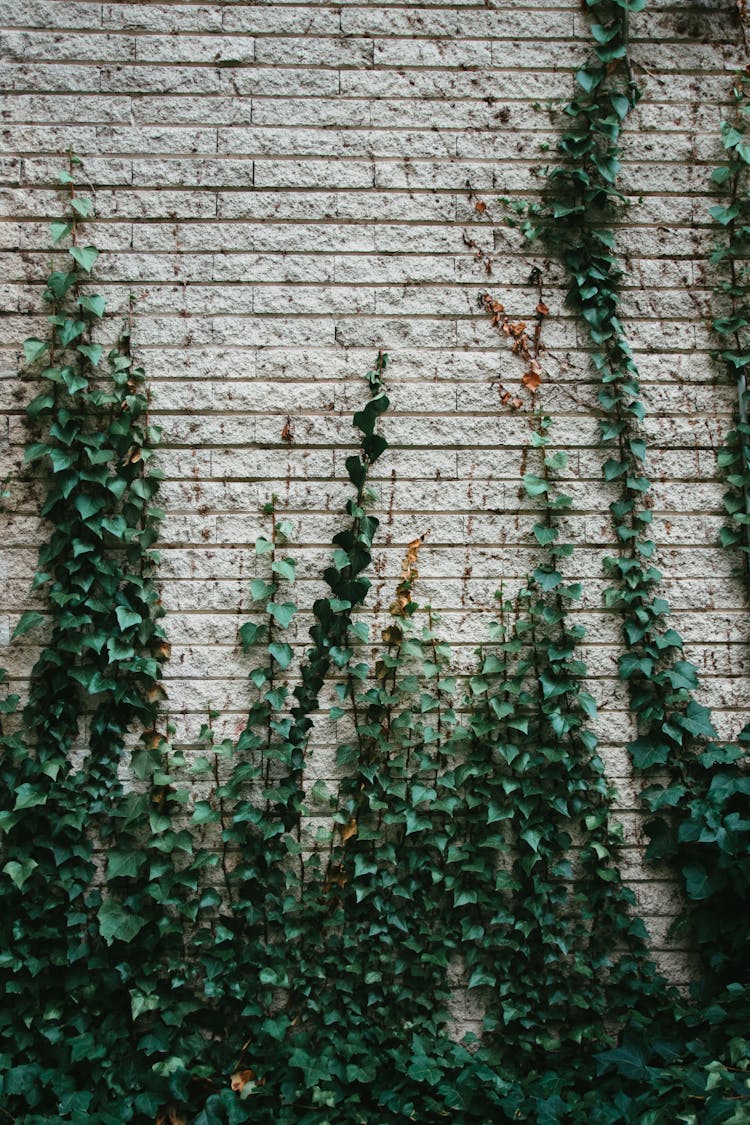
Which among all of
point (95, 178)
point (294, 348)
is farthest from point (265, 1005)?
point (95, 178)

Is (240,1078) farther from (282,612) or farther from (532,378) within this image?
(532,378)

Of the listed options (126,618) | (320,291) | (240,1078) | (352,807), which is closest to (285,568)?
(126,618)

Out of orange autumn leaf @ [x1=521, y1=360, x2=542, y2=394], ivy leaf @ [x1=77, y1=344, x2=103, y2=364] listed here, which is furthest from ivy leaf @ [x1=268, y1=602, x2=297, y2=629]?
orange autumn leaf @ [x1=521, y1=360, x2=542, y2=394]

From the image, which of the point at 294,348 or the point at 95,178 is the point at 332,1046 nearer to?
the point at 294,348

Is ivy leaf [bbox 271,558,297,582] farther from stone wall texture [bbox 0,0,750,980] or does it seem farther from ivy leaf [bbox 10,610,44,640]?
ivy leaf [bbox 10,610,44,640]

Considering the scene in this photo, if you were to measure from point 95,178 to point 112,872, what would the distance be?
2405 millimetres

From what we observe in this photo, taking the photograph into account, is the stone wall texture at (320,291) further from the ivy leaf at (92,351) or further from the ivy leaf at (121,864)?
the ivy leaf at (121,864)

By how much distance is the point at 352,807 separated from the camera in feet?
9.08

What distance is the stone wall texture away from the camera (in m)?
2.84

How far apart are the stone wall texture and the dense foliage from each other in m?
0.08

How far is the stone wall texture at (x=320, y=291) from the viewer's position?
9.30 ft

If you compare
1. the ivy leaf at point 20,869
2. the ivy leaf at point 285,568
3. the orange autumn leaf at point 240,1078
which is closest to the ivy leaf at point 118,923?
the ivy leaf at point 20,869

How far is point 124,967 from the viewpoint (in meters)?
2.60

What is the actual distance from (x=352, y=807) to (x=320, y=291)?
182 centimetres
